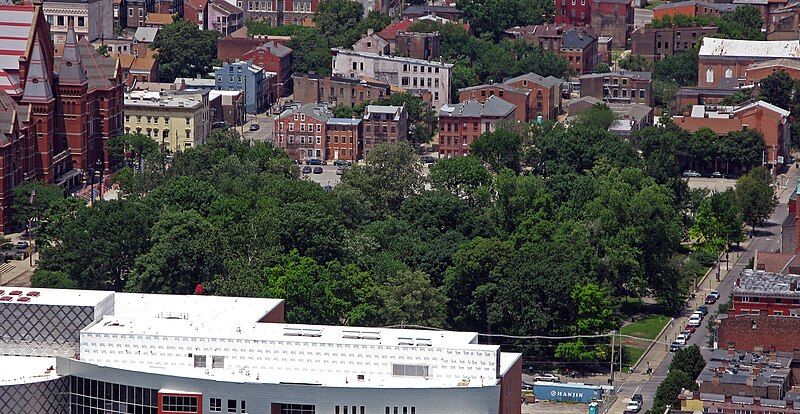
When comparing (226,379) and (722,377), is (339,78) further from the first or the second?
(226,379)

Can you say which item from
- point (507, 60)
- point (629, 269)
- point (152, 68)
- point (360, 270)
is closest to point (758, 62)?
point (507, 60)

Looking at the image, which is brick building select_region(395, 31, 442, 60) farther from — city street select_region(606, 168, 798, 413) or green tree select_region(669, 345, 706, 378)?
green tree select_region(669, 345, 706, 378)

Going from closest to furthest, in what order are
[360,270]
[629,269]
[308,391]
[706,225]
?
[308,391], [360,270], [629,269], [706,225]

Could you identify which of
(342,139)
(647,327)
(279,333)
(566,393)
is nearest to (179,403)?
(279,333)

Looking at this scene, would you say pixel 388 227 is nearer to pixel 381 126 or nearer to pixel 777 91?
pixel 381 126

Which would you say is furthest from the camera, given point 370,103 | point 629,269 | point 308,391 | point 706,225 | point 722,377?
point 370,103
